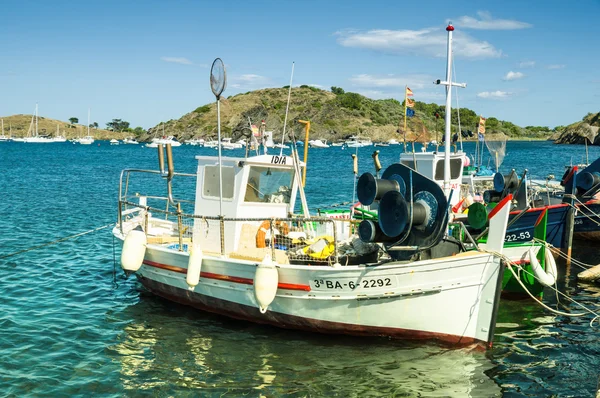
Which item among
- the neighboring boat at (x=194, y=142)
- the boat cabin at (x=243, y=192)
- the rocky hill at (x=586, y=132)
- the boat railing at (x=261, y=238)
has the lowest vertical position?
the boat railing at (x=261, y=238)

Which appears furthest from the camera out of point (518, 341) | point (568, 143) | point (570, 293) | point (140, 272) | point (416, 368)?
point (568, 143)

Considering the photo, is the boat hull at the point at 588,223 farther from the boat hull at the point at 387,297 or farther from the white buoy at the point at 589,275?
the boat hull at the point at 387,297

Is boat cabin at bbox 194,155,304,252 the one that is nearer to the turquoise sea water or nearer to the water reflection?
the turquoise sea water

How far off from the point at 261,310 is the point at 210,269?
1.68m

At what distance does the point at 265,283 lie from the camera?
397 inches

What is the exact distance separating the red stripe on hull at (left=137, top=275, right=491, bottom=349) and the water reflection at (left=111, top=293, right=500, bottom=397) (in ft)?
0.56

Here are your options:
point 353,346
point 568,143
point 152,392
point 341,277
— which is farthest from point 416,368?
point 568,143

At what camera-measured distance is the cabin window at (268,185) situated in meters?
12.5

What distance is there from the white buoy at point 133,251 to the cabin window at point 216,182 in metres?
1.83

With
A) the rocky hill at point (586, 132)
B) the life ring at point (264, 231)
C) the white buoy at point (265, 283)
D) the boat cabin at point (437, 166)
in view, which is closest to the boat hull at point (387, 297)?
the white buoy at point (265, 283)

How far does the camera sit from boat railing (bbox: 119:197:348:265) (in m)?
10.6

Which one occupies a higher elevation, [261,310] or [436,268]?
[436,268]

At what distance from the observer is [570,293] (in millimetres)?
14523

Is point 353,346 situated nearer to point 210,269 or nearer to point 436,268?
point 436,268
